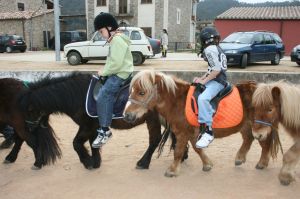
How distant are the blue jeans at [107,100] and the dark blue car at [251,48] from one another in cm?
1023

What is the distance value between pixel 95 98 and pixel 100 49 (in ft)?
38.0

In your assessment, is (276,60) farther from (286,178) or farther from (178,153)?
(178,153)

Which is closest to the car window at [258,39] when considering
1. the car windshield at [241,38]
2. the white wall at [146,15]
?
the car windshield at [241,38]

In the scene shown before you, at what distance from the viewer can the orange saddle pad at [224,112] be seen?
13.0ft

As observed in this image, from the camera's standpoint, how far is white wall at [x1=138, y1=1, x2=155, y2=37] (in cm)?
3394

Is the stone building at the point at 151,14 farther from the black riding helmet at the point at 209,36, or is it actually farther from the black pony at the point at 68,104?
the black riding helmet at the point at 209,36

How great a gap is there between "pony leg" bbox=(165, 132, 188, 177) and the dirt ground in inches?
3.3

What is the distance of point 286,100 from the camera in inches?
141

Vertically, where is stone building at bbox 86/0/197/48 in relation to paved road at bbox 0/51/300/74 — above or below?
above

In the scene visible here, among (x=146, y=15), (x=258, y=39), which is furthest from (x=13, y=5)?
(x=258, y=39)

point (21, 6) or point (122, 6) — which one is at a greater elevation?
point (21, 6)

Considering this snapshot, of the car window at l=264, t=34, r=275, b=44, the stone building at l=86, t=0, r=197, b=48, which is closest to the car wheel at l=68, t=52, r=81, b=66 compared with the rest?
the car window at l=264, t=34, r=275, b=44

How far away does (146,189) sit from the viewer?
3.90 metres

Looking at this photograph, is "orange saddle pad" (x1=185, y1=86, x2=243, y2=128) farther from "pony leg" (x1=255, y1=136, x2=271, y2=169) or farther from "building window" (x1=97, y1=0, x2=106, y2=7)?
"building window" (x1=97, y1=0, x2=106, y2=7)
